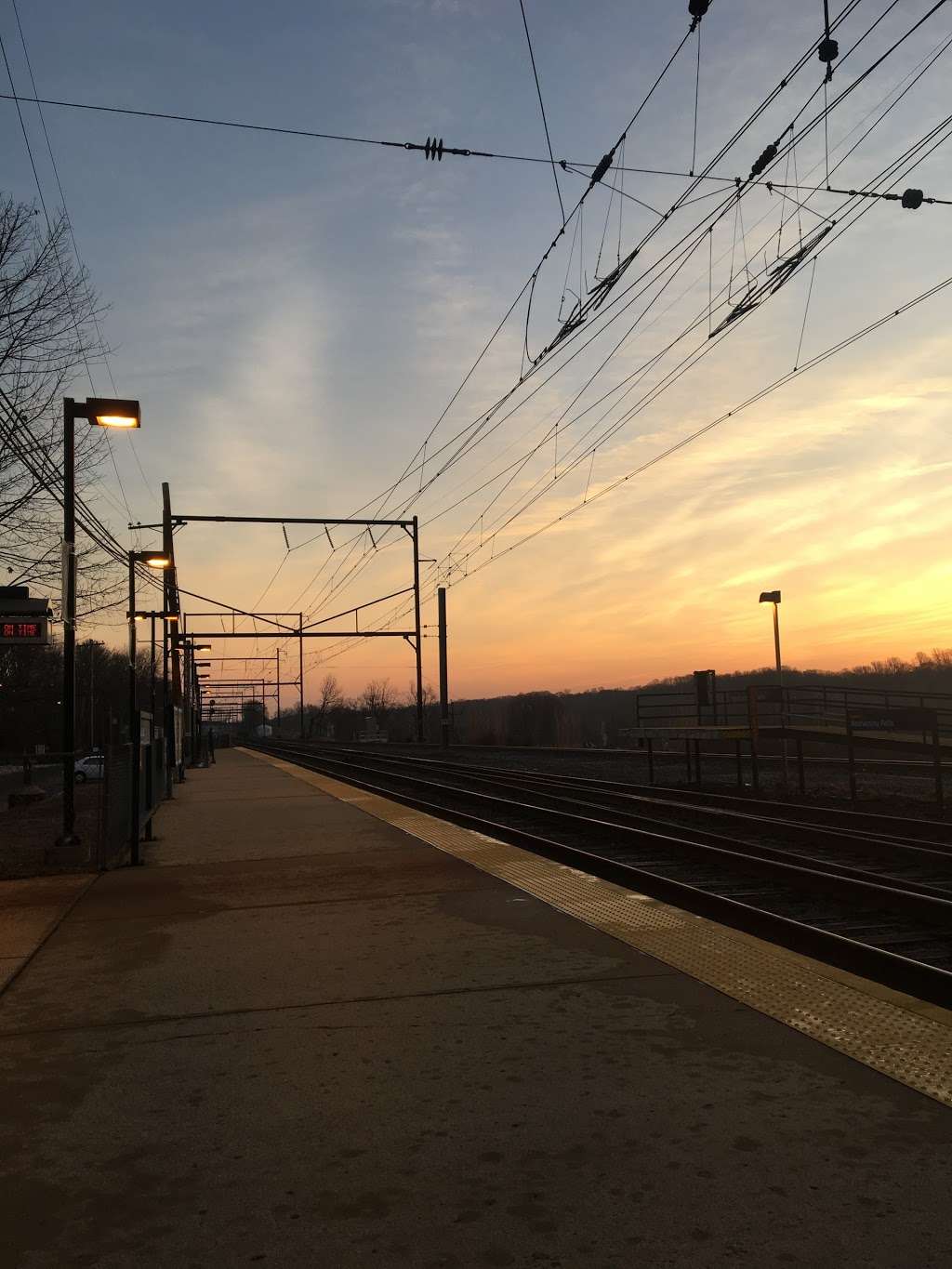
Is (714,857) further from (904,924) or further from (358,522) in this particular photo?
(358,522)

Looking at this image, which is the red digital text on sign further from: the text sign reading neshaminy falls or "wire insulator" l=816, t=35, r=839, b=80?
"wire insulator" l=816, t=35, r=839, b=80

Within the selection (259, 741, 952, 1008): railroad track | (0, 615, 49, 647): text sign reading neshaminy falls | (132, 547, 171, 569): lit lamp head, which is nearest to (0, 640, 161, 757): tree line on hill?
(132, 547, 171, 569): lit lamp head

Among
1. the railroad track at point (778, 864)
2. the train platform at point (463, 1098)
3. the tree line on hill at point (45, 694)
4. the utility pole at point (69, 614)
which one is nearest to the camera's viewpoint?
the train platform at point (463, 1098)

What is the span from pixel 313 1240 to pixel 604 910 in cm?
502

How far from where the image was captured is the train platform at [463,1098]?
3035 millimetres

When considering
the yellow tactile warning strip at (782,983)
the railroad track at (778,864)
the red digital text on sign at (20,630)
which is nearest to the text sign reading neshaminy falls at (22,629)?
the red digital text on sign at (20,630)

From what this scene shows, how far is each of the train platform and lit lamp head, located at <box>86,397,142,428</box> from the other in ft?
21.0

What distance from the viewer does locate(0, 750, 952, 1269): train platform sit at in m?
3.04

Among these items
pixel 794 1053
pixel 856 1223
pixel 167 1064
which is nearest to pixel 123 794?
pixel 167 1064

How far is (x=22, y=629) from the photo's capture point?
11.4 m

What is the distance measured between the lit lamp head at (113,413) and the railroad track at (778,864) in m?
7.02

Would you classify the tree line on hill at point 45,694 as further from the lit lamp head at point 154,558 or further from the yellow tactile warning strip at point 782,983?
the yellow tactile warning strip at point 782,983

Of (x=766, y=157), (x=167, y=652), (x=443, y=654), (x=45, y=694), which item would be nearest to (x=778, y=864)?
(x=766, y=157)

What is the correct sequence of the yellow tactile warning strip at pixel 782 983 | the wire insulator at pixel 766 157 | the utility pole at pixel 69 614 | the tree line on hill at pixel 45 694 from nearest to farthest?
the yellow tactile warning strip at pixel 782 983 → the wire insulator at pixel 766 157 → the utility pole at pixel 69 614 → the tree line on hill at pixel 45 694
